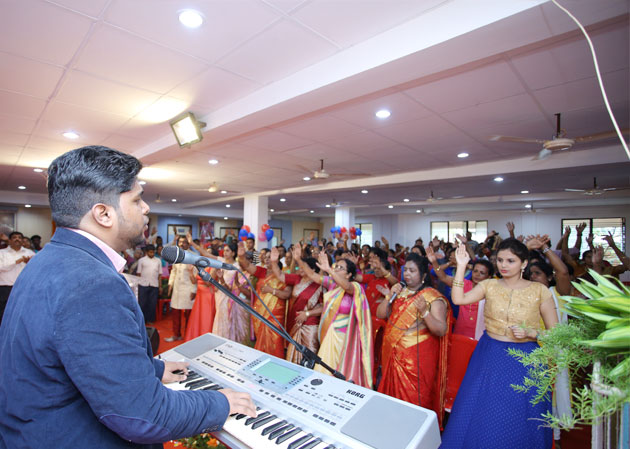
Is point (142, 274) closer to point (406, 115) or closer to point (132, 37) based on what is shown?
point (132, 37)

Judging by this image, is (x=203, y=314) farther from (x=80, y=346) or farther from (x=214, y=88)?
(x=80, y=346)

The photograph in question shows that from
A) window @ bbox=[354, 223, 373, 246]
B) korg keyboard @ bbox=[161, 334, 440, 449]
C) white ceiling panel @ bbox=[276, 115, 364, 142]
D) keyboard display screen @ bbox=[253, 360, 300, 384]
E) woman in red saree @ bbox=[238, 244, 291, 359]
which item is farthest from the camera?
window @ bbox=[354, 223, 373, 246]

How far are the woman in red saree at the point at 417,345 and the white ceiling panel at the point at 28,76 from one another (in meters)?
3.48

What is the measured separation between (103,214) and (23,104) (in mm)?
3980

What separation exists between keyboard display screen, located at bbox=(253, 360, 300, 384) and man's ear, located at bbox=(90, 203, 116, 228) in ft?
2.86

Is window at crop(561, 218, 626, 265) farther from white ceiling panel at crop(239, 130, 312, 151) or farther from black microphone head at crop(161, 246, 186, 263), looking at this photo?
black microphone head at crop(161, 246, 186, 263)

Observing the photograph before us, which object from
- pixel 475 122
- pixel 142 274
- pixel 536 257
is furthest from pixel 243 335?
pixel 475 122

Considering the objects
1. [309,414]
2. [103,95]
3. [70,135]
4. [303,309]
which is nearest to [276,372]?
[309,414]

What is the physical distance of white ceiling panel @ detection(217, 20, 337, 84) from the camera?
2.36 m

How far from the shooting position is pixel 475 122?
4.04m

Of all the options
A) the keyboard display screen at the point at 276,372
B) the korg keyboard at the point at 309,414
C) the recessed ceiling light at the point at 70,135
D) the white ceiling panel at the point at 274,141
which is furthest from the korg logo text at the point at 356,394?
the recessed ceiling light at the point at 70,135

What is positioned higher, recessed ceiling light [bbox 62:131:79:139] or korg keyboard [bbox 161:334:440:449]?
recessed ceiling light [bbox 62:131:79:139]

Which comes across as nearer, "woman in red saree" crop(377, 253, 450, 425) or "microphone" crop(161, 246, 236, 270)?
"microphone" crop(161, 246, 236, 270)

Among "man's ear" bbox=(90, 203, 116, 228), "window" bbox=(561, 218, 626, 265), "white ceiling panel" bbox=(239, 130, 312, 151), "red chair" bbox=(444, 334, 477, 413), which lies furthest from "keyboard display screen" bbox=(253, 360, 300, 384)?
"window" bbox=(561, 218, 626, 265)
